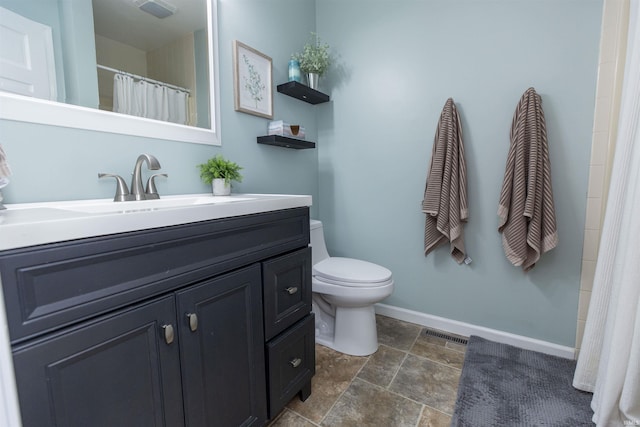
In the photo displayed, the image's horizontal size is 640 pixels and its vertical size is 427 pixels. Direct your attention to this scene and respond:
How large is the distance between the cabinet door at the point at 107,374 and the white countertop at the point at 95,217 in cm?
20

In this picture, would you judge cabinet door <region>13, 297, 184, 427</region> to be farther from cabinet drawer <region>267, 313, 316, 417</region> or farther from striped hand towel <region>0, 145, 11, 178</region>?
striped hand towel <region>0, 145, 11, 178</region>

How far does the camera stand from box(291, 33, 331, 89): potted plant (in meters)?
1.90

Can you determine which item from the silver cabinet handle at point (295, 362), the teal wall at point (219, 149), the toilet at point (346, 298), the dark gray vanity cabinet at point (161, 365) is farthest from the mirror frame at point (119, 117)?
the silver cabinet handle at point (295, 362)

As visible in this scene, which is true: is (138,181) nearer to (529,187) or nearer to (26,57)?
(26,57)

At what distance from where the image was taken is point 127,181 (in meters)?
1.16

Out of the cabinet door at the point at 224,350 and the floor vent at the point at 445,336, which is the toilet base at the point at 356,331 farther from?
the cabinet door at the point at 224,350

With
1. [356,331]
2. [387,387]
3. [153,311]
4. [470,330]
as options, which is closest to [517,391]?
[470,330]

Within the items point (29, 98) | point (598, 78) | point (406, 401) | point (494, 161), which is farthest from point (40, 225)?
point (598, 78)

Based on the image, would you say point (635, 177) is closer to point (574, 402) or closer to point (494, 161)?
point (494, 161)

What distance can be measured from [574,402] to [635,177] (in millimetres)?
1001

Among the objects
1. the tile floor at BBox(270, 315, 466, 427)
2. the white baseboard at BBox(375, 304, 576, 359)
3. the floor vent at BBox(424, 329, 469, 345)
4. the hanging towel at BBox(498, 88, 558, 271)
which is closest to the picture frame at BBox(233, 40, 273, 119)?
the hanging towel at BBox(498, 88, 558, 271)

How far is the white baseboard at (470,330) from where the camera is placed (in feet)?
5.37

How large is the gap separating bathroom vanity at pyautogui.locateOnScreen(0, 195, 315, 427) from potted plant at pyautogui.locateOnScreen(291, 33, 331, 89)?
3.77ft

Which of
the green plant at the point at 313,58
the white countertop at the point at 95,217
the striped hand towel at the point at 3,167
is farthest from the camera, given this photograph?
the green plant at the point at 313,58
